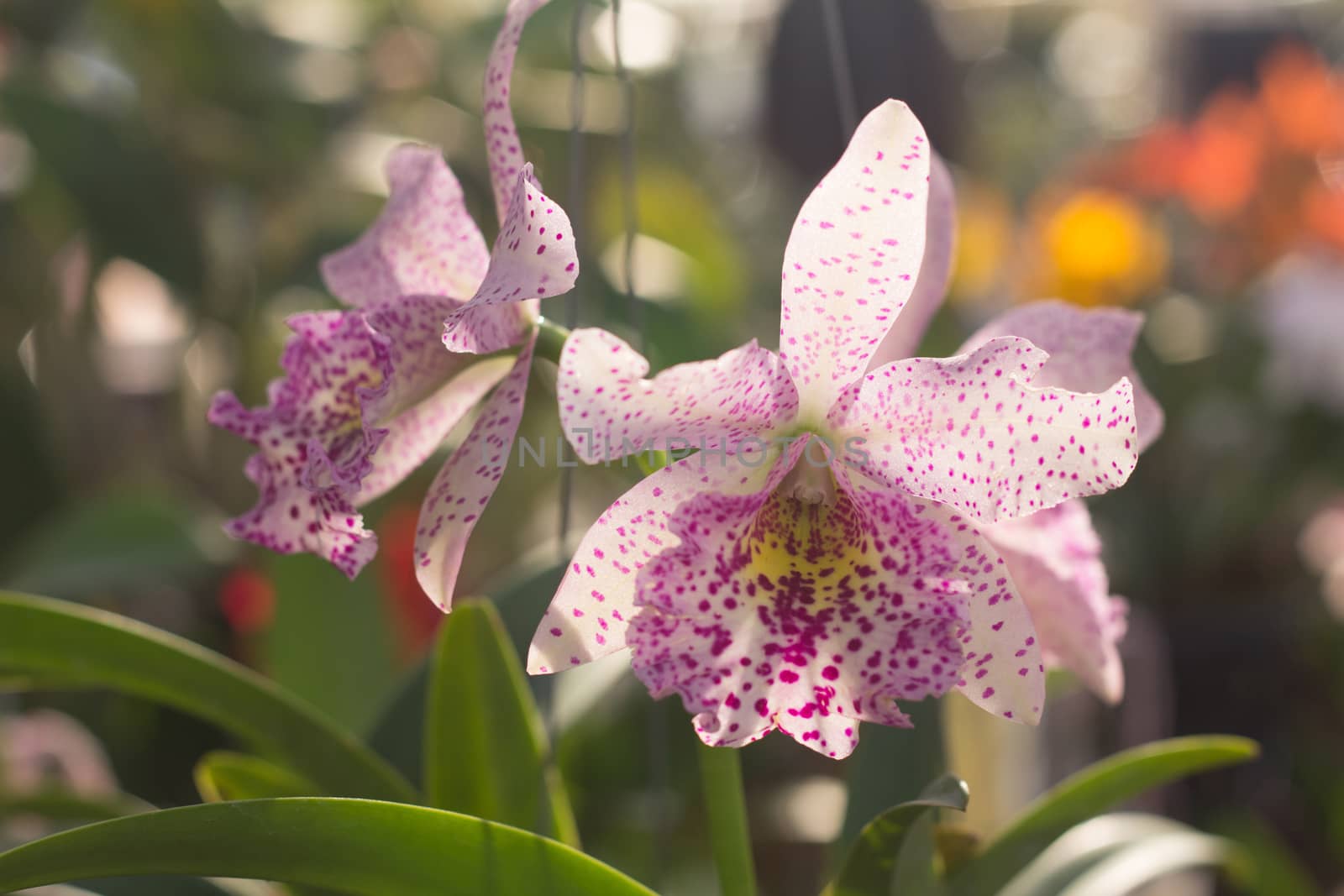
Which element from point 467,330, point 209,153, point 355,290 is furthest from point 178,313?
point 467,330

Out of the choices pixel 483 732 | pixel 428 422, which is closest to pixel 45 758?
pixel 483 732

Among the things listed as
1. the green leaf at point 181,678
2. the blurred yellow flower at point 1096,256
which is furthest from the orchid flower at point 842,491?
the blurred yellow flower at point 1096,256

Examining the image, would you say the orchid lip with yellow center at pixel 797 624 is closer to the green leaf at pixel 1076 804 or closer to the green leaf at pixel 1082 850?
the green leaf at pixel 1076 804

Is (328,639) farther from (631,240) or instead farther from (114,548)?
(631,240)

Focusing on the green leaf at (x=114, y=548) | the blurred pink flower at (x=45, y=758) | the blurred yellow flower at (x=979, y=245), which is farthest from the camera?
the blurred yellow flower at (x=979, y=245)

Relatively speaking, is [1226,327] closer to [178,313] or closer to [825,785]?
[825,785]

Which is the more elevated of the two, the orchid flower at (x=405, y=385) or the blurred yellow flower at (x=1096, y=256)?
the blurred yellow flower at (x=1096, y=256)
